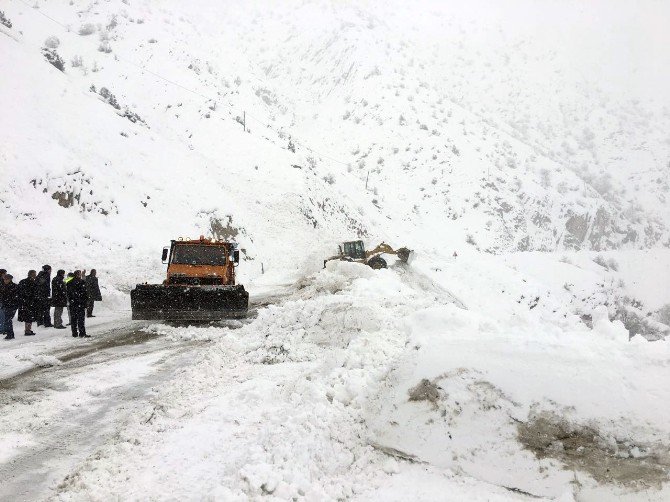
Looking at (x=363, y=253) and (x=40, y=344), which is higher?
(x=363, y=253)

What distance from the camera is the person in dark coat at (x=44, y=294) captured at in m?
10.6

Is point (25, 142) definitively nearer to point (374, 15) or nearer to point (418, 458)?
point (418, 458)

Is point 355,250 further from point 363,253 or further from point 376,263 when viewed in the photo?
point 376,263

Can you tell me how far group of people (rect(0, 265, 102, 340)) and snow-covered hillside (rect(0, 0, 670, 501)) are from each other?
84 cm

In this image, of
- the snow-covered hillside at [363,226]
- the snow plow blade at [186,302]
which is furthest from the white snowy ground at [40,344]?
the snow plow blade at [186,302]

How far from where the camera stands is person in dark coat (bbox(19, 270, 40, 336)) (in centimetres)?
1008

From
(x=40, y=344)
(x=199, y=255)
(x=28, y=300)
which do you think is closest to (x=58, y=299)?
(x=28, y=300)

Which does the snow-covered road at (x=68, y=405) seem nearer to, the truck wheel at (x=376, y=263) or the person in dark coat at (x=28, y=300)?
the person in dark coat at (x=28, y=300)

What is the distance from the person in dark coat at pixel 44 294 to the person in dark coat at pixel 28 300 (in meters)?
0.13

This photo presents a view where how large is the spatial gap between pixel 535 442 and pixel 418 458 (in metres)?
0.96

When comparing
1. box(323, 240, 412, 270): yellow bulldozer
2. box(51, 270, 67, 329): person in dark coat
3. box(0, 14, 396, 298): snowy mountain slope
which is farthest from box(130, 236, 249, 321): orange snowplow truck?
box(323, 240, 412, 270): yellow bulldozer

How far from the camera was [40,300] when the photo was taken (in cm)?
1070

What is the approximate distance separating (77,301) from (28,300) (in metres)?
1.70

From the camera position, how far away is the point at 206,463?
4.03 m
